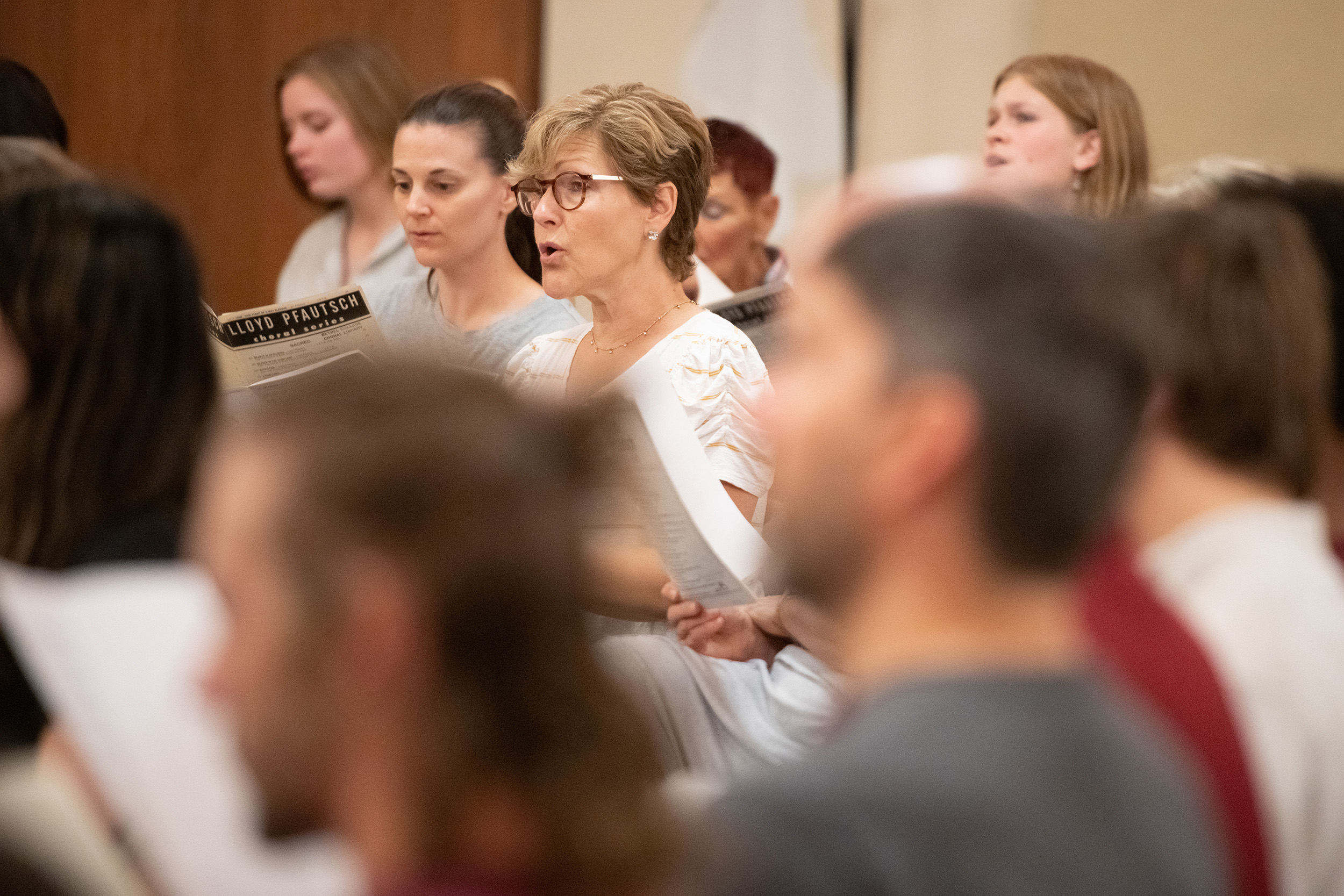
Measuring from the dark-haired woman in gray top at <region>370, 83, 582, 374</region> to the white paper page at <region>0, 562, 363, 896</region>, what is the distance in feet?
5.90

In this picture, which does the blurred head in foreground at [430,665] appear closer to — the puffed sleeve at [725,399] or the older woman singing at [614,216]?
the puffed sleeve at [725,399]

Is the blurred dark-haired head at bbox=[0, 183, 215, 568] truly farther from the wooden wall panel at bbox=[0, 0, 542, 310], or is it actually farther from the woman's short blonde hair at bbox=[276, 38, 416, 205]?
the wooden wall panel at bbox=[0, 0, 542, 310]

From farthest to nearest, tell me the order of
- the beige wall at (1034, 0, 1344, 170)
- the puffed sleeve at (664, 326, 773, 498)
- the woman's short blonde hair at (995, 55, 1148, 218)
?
the beige wall at (1034, 0, 1344, 170), the woman's short blonde hair at (995, 55, 1148, 218), the puffed sleeve at (664, 326, 773, 498)

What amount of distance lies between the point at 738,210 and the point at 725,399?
1414 millimetres

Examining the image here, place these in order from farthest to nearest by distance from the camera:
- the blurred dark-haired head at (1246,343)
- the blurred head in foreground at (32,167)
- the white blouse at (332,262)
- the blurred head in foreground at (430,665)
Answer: the white blouse at (332,262) < the blurred head in foreground at (32,167) < the blurred dark-haired head at (1246,343) < the blurred head in foreground at (430,665)

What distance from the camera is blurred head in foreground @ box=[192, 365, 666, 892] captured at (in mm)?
696

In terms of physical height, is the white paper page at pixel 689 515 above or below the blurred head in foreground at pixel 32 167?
below

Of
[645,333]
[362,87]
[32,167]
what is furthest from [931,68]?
[32,167]

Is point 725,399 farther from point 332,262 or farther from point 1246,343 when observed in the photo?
point 332,262

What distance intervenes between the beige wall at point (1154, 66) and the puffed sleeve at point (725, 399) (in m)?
2.13

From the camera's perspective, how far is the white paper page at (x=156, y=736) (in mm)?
929

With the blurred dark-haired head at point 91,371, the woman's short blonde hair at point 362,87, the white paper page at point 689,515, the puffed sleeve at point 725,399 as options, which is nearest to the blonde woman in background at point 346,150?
the woman's short blonde hair at point 362,87

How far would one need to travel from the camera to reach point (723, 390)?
2.27 metres

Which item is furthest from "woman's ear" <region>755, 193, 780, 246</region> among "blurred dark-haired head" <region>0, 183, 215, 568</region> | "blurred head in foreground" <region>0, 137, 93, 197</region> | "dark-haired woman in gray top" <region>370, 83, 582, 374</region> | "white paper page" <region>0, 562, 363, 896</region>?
"white paper page" <region>0, 562, 363, 896</region>
